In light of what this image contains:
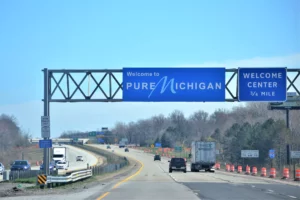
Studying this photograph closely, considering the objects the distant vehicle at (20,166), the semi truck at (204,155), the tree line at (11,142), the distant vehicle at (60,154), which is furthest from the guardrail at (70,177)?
the tree line at (11,142)

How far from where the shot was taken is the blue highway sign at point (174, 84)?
33.4 meters

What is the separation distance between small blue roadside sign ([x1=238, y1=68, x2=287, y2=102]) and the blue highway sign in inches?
49.3

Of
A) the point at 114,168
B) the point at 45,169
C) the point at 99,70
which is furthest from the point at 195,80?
the point at 114,168

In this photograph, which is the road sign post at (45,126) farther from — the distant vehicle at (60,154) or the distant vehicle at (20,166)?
the distant vehicle at (60,154)

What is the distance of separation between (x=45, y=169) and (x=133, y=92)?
722 centimetres

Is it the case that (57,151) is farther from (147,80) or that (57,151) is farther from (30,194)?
(30,194)

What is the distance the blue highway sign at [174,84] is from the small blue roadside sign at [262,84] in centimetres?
125

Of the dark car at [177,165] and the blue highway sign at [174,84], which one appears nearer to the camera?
the blue highway sign at [174,84]

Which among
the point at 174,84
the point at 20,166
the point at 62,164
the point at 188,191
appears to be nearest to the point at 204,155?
the point at 62,164

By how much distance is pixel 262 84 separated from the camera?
33625 millimetres

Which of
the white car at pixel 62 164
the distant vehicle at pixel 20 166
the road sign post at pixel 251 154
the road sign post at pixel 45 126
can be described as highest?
the road sign post at pixel 45 126

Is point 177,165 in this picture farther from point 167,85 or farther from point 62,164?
point 167,85

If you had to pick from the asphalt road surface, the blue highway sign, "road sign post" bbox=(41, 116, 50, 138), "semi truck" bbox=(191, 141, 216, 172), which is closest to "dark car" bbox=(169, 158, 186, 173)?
"semi truck" bbox=(191, 141, 216, 172)

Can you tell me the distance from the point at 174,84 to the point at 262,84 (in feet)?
18.3
